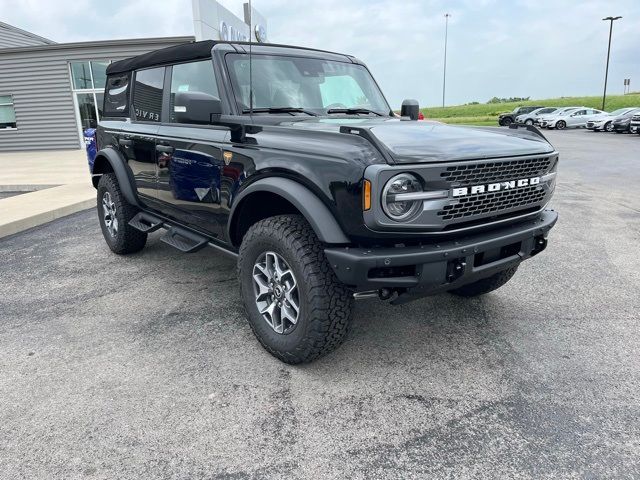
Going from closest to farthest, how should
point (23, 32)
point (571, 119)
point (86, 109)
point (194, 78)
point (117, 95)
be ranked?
1. point (194, 78)
2. point (117, 95)
3. point (86, 109)
4. point (23, 32)
5. point (571, 119)

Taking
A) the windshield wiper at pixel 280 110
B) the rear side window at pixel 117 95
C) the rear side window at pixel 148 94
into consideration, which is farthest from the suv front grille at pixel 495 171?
the rear side window at pixel 117 95

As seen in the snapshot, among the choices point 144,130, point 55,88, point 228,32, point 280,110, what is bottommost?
point 144,130

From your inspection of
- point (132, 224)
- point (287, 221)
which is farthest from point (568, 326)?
point (132, 224)

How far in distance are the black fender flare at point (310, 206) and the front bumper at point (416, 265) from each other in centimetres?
8

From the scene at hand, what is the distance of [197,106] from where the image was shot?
317 cm

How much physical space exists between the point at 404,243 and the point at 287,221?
2.34 ft

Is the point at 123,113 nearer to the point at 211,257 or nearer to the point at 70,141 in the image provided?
the point at 211,257

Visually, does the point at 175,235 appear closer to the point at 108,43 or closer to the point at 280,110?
the point at 280,110

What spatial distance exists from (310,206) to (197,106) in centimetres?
113

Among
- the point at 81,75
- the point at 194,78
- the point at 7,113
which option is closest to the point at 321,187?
the point at 194,78

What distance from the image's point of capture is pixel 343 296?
272 centimetres

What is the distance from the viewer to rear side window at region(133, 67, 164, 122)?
432cm

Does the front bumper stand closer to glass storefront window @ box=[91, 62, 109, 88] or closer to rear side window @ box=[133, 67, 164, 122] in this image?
rear side window @ box=[133, 67, 164, 122]

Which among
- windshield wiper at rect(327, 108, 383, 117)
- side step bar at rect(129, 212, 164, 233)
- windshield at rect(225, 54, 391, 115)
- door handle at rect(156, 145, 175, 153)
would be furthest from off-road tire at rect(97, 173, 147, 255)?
windshield wiper at rect(327, 108, 383, 117)
